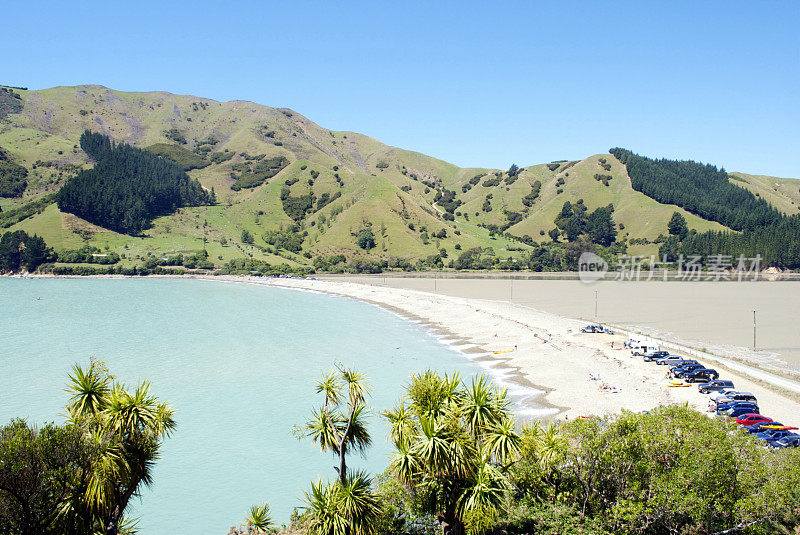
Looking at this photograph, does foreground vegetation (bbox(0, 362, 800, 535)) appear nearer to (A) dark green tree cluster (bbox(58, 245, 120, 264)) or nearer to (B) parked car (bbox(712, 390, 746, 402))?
(B) parked car (bbox(712, 390, 746, 402))

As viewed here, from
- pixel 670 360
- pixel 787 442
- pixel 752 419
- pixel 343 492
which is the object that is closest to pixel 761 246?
pixel 670 360

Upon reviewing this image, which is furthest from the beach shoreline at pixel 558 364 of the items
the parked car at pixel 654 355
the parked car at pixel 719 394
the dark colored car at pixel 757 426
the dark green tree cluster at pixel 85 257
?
the dark green tree cluster at pixel 85 257

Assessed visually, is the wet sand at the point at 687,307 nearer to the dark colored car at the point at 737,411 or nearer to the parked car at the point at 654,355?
the parked car at the point at 654,355

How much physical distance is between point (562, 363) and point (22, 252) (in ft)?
525

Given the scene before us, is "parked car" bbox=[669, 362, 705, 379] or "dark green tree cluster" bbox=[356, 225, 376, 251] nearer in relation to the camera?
"parked car" bbox=[669, 362, 705, 379]

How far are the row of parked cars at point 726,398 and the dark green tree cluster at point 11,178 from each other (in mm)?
211022

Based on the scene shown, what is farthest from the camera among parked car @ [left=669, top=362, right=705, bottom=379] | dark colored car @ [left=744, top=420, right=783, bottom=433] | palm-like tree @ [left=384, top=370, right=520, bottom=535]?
parked car @ [left=669, top=362, right=705, bottom=379]

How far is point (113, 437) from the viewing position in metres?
13.1

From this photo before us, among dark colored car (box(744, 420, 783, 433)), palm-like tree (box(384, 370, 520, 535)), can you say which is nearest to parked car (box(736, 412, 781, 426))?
dark colored car (box(744, 420, 783, 433))

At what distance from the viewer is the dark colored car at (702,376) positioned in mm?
36375

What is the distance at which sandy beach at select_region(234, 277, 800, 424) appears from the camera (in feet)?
106

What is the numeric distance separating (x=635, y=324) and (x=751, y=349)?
1618 cm

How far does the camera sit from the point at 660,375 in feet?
128

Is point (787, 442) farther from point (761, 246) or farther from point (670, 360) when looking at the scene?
point (761, 246)
